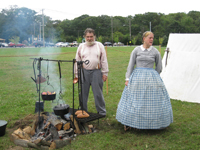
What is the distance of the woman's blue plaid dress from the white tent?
8.28ft

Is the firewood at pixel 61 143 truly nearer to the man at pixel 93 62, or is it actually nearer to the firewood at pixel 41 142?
the firewood at pixel 41 142

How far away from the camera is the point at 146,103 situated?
3729 mm

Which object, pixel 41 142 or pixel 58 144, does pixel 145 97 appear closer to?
pixel 58 144

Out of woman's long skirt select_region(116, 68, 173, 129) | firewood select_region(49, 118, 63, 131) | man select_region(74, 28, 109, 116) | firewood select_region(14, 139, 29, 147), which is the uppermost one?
man select_region(74, 28, 109, 116)

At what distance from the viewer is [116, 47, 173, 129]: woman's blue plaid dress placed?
12.2ft

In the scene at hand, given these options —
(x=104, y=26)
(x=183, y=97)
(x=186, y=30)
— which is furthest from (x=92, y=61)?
(x=104, y=26)

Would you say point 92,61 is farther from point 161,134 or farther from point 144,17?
point 144,17

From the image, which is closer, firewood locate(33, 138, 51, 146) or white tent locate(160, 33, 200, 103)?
firewood locate(33, 138, 51, 146)

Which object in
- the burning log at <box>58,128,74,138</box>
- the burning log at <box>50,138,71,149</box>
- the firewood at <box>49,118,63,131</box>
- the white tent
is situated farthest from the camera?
the white tent

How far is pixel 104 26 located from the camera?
78438 mm

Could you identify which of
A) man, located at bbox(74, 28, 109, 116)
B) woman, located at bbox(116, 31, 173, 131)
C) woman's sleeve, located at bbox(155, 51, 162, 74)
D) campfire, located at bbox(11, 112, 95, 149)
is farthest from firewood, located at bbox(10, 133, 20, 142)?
woman's sleeve, located at bbox(155, 51, 162, 74)

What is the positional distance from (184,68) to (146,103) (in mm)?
3076

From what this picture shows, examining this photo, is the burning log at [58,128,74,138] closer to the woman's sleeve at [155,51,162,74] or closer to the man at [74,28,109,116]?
the man at [74,28,109,116]

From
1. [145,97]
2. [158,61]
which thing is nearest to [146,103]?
[145,97]
